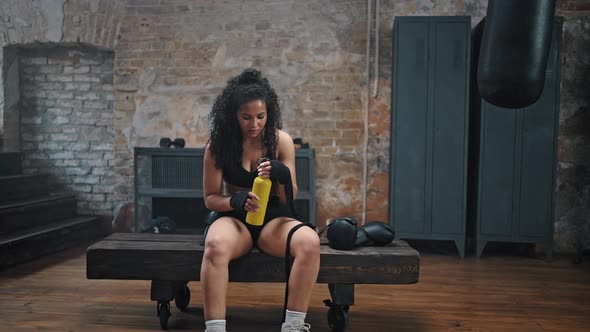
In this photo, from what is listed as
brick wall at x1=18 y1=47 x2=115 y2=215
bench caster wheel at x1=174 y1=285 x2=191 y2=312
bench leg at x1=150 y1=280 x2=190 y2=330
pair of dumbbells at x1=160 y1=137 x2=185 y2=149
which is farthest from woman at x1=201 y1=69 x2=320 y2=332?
brick wall at x1=18 y1=47 x2=115 y2=215

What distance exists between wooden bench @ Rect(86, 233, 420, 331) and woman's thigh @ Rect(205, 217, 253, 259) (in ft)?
0.22

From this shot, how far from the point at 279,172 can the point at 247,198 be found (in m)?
0.17

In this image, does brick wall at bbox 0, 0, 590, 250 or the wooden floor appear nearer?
the wooden floor

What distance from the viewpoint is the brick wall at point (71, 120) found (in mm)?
4449

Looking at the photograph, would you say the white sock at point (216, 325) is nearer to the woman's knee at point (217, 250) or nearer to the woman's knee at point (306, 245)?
the woman's knee at point (217, 250)

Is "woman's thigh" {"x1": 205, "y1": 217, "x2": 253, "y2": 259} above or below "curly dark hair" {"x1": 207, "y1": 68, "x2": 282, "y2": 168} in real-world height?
below

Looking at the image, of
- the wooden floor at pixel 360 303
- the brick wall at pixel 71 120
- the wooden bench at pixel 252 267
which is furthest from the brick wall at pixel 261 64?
the wooden bench at pixel 252 267

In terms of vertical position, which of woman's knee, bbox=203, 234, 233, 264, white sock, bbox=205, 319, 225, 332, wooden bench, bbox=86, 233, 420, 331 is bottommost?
white sock, bbox=205, 319, 225, 332

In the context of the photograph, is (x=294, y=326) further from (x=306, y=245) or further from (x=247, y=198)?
(x=247, y=198)

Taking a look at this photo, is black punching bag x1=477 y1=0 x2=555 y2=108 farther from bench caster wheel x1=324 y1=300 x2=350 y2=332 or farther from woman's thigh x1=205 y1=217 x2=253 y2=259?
bench caster wheel x1=324 y1=300 x2=350 y2=332

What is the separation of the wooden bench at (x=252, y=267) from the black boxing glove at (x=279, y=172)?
13.5 inches

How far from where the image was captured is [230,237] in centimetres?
191

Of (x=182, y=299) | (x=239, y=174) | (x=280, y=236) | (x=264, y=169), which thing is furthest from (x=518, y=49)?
(x=182, y=299)

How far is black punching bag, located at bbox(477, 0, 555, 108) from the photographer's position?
1.08m
